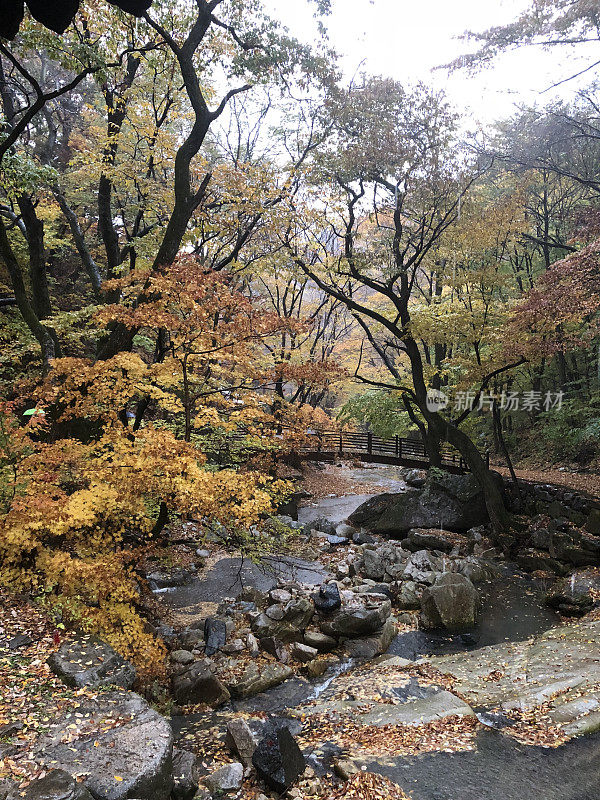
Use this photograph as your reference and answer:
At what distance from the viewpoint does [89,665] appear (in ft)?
15.9

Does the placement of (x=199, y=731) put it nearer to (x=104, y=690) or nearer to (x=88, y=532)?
(x=104, y=690)

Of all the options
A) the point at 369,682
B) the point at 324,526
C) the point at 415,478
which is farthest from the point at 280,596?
the point at 415,478

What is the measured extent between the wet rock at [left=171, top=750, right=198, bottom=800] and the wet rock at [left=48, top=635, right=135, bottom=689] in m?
1.00

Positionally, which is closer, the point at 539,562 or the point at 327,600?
the point at 327,600

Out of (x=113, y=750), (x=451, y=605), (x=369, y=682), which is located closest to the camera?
(x=113, y=750)

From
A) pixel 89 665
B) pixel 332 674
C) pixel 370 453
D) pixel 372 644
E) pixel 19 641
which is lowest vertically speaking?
pixel 332 674

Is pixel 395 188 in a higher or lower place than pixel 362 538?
higher

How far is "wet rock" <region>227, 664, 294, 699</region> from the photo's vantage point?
20.8ft

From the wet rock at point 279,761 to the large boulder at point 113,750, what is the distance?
3.23 feet

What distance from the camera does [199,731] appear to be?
5410 millimetres

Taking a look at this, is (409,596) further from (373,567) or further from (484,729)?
(484,729)

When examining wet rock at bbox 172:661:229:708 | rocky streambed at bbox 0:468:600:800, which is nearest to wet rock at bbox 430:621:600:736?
→ rocky streambed at bbox 0:468:600:800

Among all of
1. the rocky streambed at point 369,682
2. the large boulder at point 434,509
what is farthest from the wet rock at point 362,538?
the rocky streambed at point 369,682

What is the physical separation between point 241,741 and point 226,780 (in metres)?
0.50
